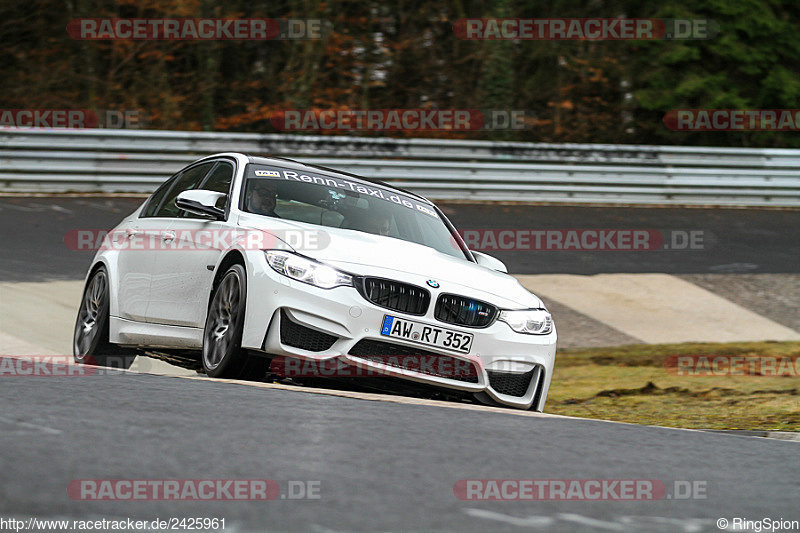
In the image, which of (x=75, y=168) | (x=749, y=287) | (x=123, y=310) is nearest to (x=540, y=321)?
(x=123, y=310)

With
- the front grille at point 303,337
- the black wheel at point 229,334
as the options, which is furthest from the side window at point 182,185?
the front grille at point 303,337

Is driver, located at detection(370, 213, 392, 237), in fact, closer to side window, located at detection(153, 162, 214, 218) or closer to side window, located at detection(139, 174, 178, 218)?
side window, located at detection(153, 162, 214, 218)

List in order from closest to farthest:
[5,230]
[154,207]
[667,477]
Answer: [667,477]
[154,207]
[5,230]

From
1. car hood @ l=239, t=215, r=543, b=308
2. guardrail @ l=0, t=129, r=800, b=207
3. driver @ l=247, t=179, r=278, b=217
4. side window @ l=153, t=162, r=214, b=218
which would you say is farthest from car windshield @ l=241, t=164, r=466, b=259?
guardrail @ l=0, t=129, r=800, b=207

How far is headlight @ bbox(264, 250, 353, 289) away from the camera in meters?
5.97

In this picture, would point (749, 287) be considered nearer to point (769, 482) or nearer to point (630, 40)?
point (769, 482)

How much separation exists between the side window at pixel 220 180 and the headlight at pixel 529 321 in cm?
196

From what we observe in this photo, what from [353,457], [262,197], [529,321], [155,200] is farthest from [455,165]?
[353,457]

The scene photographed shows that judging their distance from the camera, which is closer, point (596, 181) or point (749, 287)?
point (749, 287)

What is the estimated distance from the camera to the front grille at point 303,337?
5941 mm

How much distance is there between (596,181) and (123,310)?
13.0 m

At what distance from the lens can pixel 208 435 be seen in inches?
144

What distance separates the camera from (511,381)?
6.46m

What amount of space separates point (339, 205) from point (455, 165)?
37.6ft
